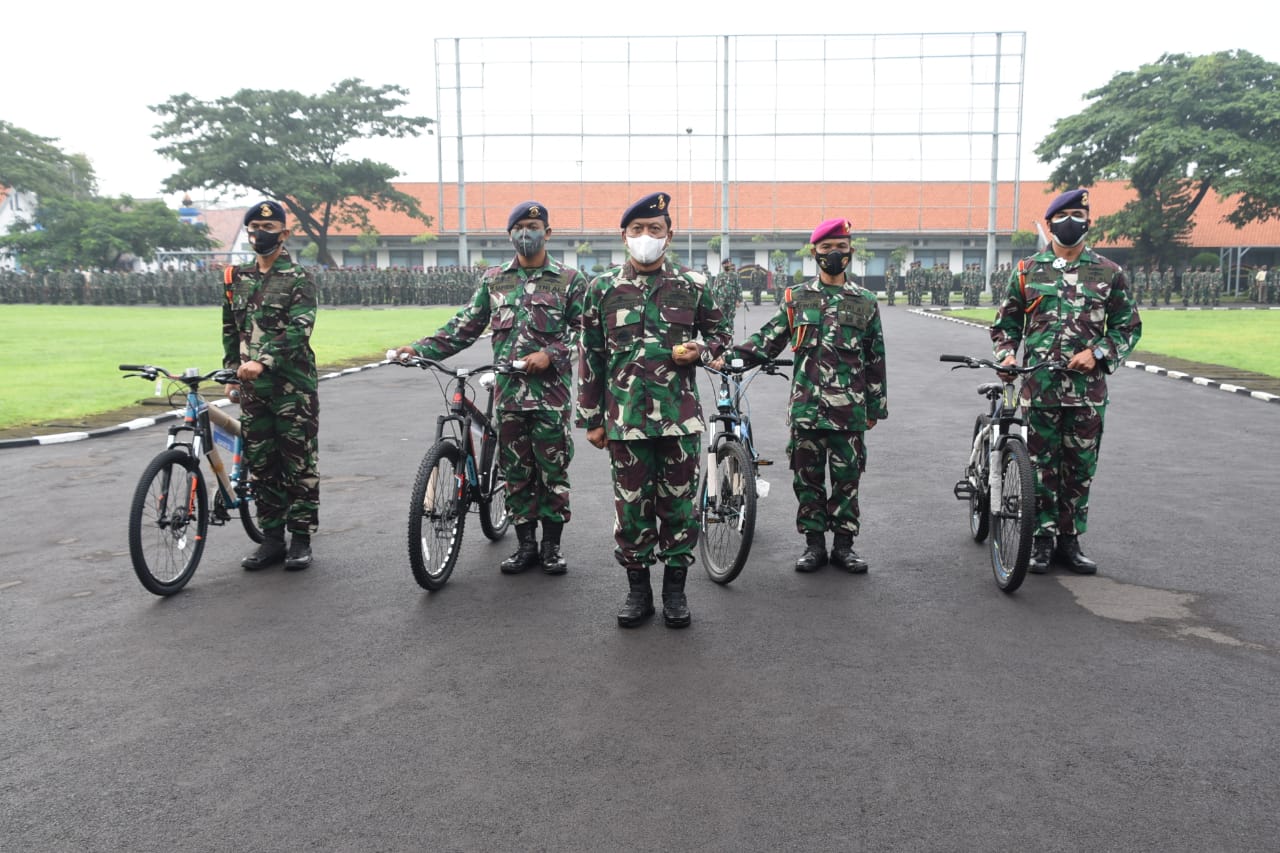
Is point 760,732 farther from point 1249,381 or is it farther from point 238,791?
point 1249,381

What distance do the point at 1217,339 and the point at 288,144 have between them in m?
44.1

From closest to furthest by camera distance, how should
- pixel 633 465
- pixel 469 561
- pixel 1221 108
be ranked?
pixel 633 465, pixel 469 561, pixel 1221 108

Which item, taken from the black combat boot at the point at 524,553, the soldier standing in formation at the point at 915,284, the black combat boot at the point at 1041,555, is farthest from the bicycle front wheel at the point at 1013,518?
the soldier standing in formation at the point at 915,284

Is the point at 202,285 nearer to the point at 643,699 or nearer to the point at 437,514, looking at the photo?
the point at 437,514

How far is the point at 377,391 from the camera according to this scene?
14.4 m

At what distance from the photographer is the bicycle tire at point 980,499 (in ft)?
19.7

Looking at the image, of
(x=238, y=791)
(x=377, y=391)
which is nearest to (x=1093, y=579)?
(x=238, y=791)

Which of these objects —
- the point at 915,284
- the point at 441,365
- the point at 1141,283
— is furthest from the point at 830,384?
the point at 1141,283

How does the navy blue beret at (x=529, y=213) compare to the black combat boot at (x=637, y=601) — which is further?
the navy blue beret at (x=529, y=213)

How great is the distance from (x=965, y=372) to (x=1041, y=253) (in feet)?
38.5

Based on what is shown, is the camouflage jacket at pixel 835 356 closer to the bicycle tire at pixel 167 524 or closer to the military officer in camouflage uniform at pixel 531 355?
the military officer in camouflage uniform at pixel 531 355

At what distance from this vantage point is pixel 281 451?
19.6 ft

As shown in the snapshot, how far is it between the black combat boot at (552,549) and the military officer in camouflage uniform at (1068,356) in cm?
238

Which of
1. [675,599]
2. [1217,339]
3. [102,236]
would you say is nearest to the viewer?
[675,599]
